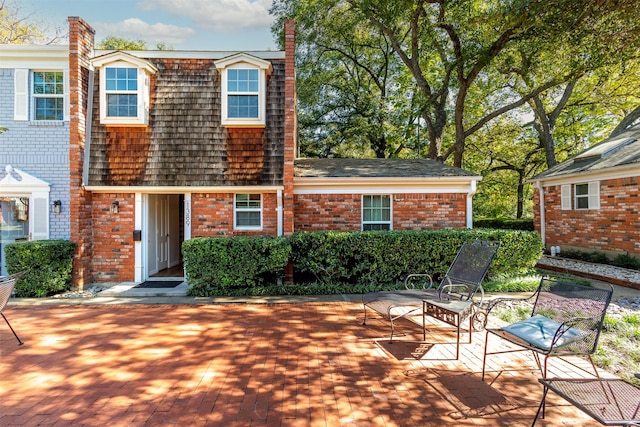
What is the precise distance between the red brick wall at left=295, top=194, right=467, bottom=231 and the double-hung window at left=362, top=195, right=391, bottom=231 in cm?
18

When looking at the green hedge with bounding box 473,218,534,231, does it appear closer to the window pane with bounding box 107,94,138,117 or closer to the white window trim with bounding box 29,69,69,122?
the window pane with bounding box 107,94,138,117

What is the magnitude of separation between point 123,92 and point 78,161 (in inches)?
84.4

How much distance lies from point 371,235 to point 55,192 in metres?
8.06

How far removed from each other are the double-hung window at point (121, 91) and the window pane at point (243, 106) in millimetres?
2481

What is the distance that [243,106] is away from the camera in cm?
980

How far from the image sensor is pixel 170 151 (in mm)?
9523

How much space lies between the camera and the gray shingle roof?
392 inches

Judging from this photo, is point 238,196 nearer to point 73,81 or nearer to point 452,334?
point 73,81

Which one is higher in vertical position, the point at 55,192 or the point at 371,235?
the point at 55,192

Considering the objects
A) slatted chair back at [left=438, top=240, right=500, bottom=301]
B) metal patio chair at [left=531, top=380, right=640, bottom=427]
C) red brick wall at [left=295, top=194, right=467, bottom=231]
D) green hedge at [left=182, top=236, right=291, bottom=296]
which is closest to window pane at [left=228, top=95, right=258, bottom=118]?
red brick wall at [left=295, top=194, right=467, bottom=231]

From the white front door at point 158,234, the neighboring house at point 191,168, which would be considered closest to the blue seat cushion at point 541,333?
the neighboring house at point 191,168

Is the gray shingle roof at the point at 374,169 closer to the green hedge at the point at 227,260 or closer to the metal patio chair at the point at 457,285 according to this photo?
the green hedge at the point at 227,260

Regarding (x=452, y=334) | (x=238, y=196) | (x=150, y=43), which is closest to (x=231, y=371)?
(x=452, y=334)

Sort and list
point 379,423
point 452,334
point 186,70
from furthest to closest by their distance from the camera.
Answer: point 186,70, point 452,334, point 379,423
